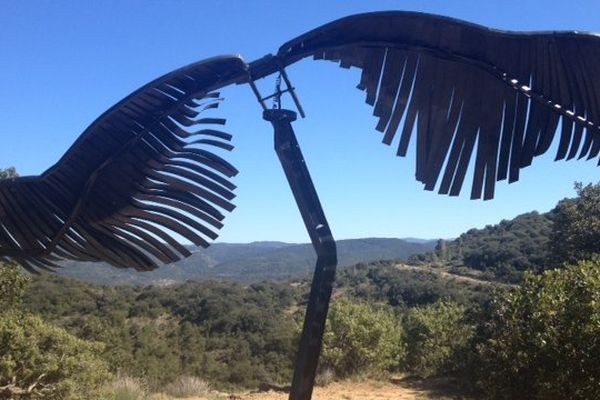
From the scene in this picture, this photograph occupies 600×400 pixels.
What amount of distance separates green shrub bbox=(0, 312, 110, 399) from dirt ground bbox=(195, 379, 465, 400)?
346 centimetres

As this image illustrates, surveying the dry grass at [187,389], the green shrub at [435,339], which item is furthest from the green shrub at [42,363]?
the green shrub at [435,339]

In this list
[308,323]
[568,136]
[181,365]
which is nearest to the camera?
[568,136]

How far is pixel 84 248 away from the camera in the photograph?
233 centimetres

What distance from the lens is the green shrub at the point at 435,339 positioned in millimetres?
14969

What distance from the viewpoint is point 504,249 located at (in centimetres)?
3656

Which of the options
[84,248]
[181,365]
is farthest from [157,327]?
[84,248]

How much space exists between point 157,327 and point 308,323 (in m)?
25.3

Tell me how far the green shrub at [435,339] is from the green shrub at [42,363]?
29.1 ft

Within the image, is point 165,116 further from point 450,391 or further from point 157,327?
point 157,327

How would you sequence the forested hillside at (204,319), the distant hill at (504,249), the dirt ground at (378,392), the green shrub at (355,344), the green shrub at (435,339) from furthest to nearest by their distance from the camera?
the distant hill at (504,249) < the forested hillside at (204,319) < the green shrub at (435,339) < the green shrub at (355,344) < the dirt ground at (378,392)

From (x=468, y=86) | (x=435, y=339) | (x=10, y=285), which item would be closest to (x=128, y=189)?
(x=468, y=86)

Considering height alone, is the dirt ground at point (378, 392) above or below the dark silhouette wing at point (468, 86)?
below

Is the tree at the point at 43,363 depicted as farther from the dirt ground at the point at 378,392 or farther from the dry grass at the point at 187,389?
the dirt ground at the point at 378,392

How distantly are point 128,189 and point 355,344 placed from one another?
1286 cm
